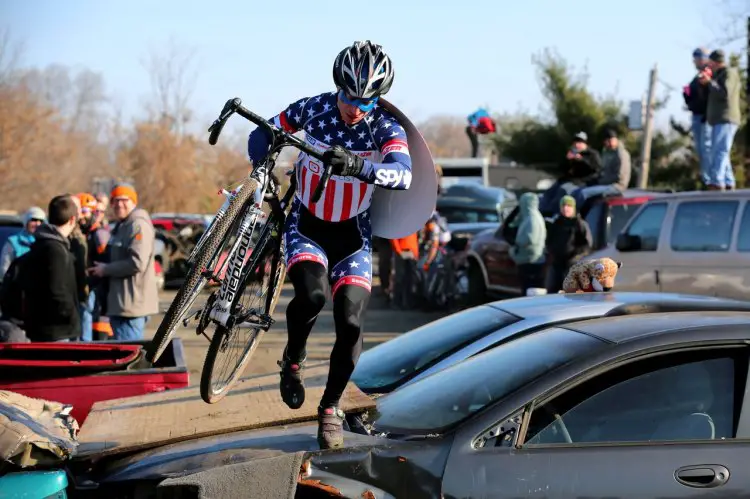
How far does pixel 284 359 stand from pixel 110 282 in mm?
3998

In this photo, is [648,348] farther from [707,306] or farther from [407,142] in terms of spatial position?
[407,142]

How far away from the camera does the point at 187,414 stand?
15.3ft

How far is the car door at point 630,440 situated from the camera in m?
3.61

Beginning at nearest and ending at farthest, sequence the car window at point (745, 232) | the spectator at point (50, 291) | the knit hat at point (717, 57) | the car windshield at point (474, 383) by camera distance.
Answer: the car windshield at point (474, 383) < the spectator at point (50, 291) < the car window at point (745, 232) < the knit hat at point (717, 57)

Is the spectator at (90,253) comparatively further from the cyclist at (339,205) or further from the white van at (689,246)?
the white van at (689,246)

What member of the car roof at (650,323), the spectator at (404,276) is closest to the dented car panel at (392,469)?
the car roof at (650,323)

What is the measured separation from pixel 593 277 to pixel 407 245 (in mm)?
7804

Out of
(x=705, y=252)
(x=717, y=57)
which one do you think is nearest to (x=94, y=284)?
(x=705, y=252)

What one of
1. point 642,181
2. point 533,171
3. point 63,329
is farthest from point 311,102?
point 533,171

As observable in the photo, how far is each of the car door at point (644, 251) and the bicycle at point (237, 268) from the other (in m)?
6.14

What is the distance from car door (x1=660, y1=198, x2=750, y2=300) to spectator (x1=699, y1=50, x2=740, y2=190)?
7.49 ft

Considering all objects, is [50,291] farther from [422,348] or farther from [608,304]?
[608,304]

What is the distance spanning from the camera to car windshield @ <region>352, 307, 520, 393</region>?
196 inches

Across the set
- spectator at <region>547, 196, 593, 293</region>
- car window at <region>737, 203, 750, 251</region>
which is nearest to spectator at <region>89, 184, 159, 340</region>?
spectator at <region>547, 196, 593, 293</region>
